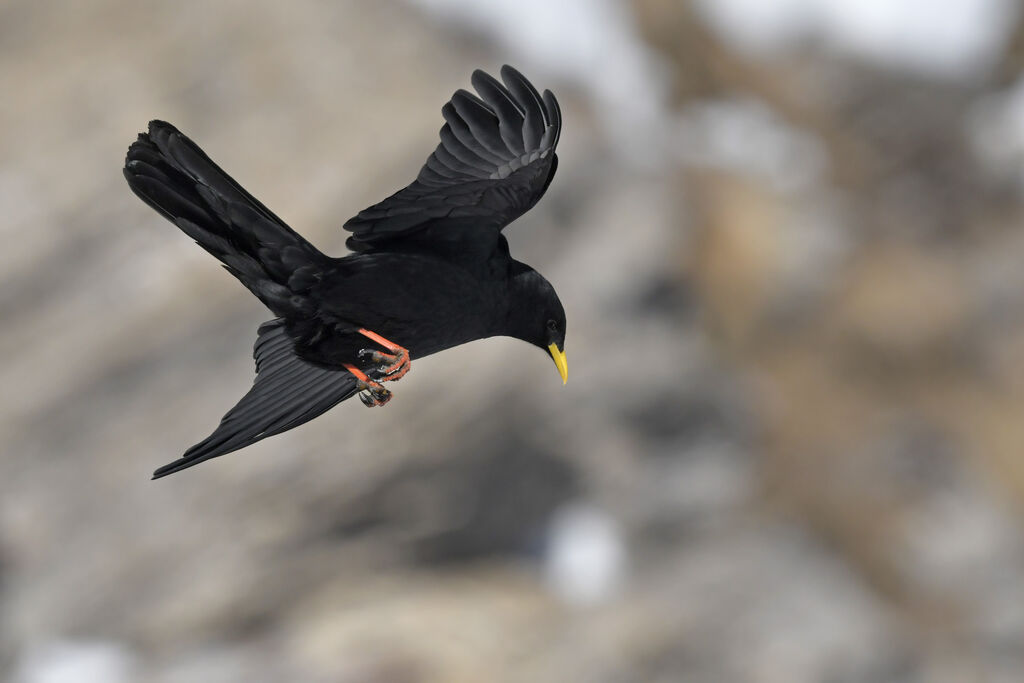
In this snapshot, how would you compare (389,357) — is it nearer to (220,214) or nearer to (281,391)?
(281,391)

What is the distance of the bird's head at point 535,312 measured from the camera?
520 centimetres

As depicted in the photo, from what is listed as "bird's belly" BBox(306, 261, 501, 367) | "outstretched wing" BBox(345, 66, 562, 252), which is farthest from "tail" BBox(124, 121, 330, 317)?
"outstretched wing" BBox(345, 66, 562, 252)

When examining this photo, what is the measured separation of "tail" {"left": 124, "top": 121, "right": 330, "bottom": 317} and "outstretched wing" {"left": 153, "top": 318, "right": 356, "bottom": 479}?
0.35 metres

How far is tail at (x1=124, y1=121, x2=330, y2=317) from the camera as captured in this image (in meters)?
4.61

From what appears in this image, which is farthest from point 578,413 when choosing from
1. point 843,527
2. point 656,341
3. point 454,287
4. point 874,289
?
point 454,287

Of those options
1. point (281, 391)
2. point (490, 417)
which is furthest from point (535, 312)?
point (490, 417)

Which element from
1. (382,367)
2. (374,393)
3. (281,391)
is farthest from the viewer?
(281,391)

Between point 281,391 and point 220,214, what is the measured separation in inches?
31.5

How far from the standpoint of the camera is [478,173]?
4641 millimetres

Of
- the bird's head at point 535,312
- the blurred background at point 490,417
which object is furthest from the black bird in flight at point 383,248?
the blurred background at point 490,417

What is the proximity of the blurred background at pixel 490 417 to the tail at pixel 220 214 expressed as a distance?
11.8m

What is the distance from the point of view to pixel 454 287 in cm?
480

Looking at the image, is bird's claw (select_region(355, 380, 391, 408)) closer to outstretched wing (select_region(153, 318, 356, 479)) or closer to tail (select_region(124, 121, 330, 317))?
outstretched wing (select_region(153, 318, 356, 479))

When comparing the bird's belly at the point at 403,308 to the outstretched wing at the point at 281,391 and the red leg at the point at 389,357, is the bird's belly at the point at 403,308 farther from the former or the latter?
the outstretched wing at the point at 281,391
